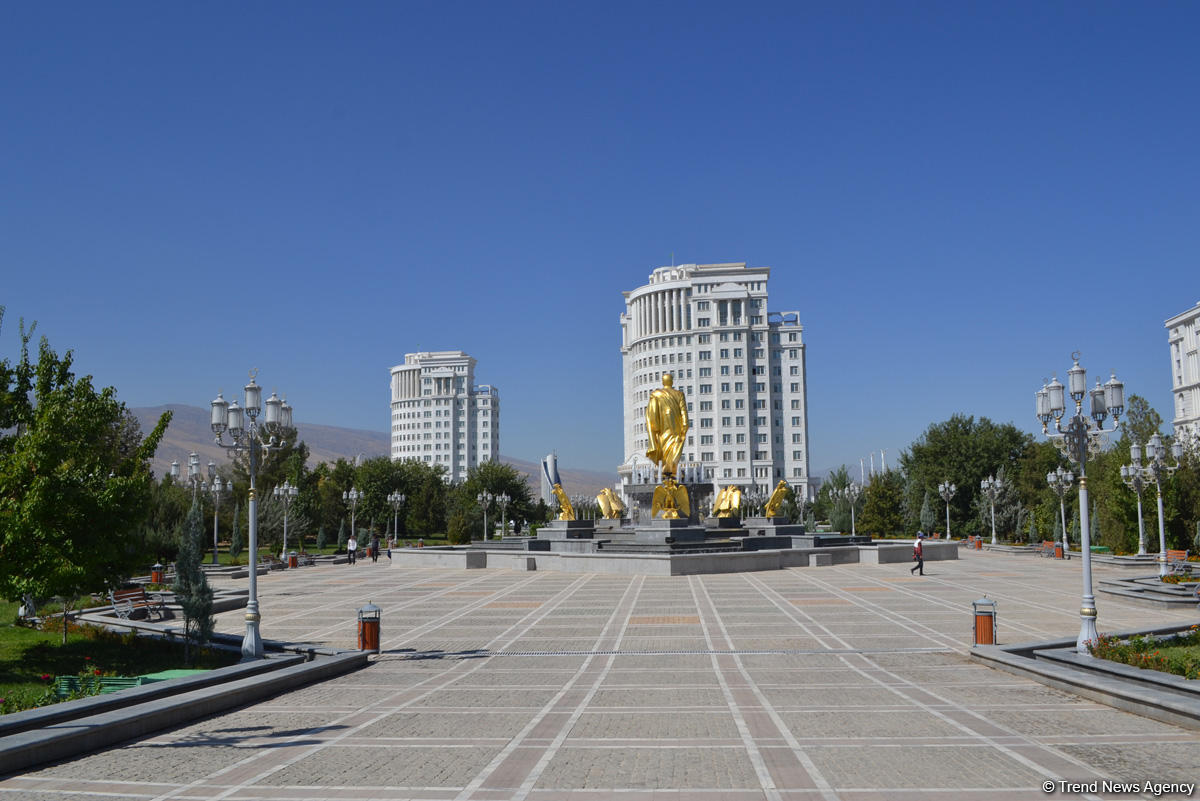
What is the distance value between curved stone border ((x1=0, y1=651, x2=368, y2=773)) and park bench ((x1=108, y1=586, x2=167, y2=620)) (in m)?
8.25

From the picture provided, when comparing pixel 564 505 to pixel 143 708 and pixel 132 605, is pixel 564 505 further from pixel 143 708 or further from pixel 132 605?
pixel 143 708

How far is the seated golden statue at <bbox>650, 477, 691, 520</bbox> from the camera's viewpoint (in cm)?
3431

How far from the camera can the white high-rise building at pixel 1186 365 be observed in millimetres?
85000

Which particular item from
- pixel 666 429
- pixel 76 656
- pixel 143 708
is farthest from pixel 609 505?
pixel 143 708

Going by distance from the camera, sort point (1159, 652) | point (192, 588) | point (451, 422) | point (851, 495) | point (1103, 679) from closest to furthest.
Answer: point (1103, 679) → point (1159, 652) → point (192, 588) → point (851, 495) → point (451, 422)

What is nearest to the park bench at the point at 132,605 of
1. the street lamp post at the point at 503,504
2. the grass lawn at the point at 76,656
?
the grass lawn at the point at 76,656

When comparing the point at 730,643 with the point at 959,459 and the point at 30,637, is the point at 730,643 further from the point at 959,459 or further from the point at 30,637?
the point at 959,459

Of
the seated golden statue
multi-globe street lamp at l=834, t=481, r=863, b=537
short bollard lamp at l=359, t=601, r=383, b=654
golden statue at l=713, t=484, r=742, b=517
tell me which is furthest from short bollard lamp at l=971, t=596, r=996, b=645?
multi-globe street lamp at l=834, t=481, r=863, b=537

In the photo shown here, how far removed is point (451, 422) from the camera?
188 m

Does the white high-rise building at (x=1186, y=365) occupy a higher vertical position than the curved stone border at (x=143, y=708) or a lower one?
higher

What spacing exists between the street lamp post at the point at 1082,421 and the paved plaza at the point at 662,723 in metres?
1.88

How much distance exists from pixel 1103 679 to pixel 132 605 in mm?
19652

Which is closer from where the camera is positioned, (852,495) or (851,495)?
(852,495)

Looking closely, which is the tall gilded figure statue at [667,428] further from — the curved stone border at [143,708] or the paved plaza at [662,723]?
the curved stone border at [143,708]
